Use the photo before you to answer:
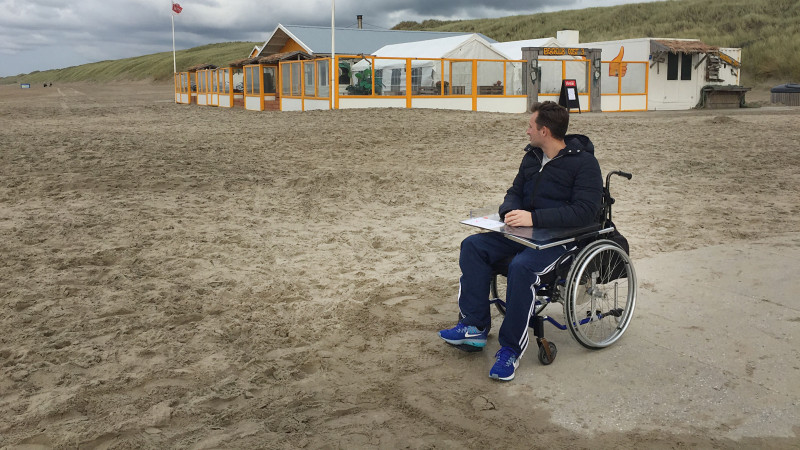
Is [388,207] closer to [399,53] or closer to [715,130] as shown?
[715,130]

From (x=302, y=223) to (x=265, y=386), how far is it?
3.78 meters

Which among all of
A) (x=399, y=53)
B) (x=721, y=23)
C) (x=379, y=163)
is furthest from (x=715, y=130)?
(x=721, y=23)

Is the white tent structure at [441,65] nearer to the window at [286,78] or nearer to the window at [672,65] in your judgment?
the window at [286,78]

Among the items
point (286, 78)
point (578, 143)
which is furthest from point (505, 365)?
point (286, 78)

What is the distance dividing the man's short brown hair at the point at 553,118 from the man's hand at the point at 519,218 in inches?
19.8

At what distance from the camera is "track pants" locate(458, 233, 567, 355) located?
3.90 m

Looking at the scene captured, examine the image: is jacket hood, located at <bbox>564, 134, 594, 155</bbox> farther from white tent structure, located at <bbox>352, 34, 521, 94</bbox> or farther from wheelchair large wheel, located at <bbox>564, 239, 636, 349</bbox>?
white tent structure, located at <bbox>352, 34, 521, 94</bbox>

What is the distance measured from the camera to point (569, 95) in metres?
25.0

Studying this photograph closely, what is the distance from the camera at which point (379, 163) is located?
36.6 feet

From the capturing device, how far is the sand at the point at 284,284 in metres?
3.48

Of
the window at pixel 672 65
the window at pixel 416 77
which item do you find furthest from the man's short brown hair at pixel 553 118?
the window at pixel 672 65

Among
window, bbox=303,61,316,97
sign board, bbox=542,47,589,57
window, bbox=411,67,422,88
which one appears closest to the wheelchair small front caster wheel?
window, bbox=411,67,422,88

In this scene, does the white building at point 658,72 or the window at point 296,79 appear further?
the white building at point 658,72

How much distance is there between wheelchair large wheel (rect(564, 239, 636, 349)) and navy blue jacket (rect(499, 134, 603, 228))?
0.71ft
